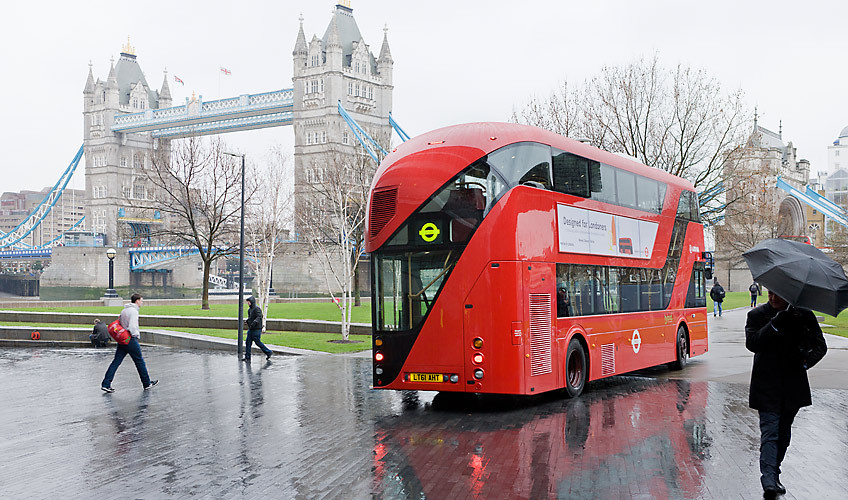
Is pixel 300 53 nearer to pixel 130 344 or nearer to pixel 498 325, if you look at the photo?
pixel 130 344

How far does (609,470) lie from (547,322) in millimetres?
4005

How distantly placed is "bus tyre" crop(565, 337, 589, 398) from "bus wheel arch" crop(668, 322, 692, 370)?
15.6 feet

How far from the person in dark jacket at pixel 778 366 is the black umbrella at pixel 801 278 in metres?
0.32

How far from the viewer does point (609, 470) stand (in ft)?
26.2

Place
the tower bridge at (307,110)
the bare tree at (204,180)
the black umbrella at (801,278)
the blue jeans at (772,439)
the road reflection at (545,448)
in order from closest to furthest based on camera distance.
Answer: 1. the black umbrella at (801,278)
2. the blue jeans at (772,439)
3. the road reflection at (545,448)
4. the bare tree at (204,180)
5. the tower bridge at (307,110)

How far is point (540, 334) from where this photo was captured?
458 inches

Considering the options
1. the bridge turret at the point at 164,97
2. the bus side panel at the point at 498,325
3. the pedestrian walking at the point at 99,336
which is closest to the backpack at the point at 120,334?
the bus side panel at the point at 498,325

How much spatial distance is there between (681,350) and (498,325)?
306 inches

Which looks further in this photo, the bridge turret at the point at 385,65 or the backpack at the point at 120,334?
the bridge turret at the point at 385,65

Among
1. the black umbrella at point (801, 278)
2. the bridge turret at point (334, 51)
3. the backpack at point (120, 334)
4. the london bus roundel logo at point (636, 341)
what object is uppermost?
the bridge turret at point (334, 51)

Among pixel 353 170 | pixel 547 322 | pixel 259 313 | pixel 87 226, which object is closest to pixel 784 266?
pixel 547 322

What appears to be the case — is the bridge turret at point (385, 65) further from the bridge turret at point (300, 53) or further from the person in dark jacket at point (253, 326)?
the person in dark jacket at point (253, 326)

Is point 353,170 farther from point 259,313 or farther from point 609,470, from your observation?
point 609,470

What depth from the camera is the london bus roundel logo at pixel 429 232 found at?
1135cm
